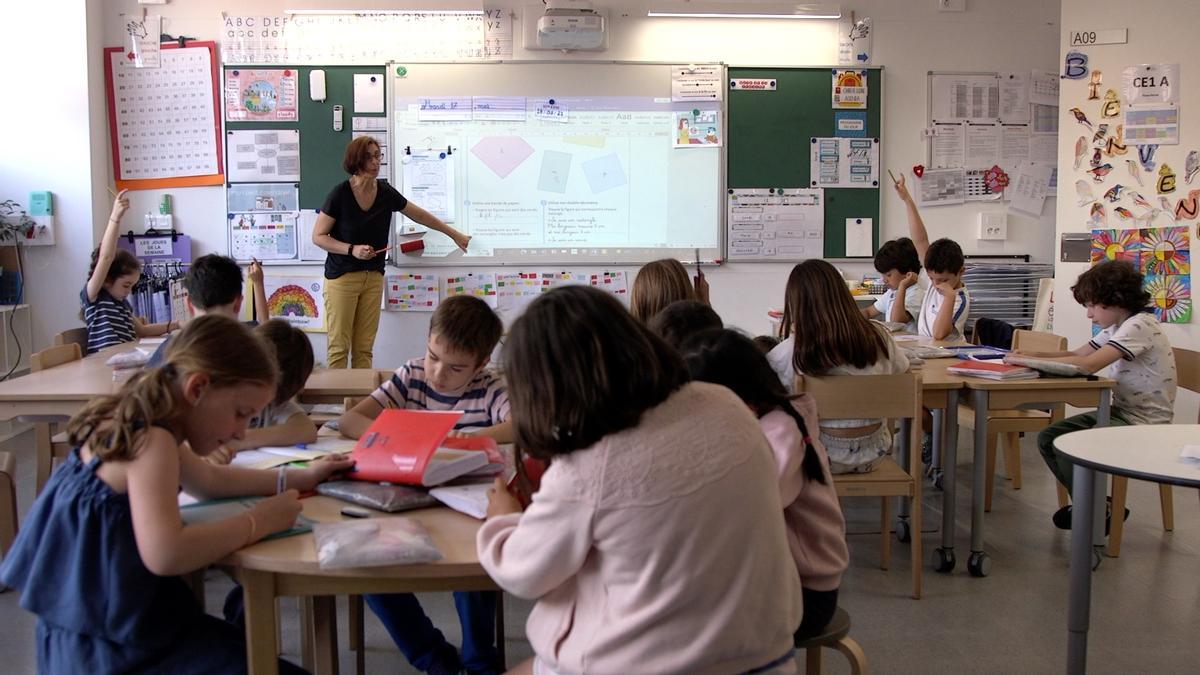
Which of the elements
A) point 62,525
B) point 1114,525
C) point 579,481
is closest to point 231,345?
point 62,525

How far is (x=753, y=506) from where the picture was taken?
128cm

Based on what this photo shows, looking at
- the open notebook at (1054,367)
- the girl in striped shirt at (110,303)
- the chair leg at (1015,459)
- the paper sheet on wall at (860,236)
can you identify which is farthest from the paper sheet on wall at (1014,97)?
the girl in striped shirt at (110,303)

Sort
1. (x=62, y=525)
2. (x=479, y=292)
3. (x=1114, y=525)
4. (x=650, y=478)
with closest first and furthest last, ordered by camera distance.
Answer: (x=650, y=478) → (x=62, y=525) → (x=1114, y=525) → (x=479, y=292)

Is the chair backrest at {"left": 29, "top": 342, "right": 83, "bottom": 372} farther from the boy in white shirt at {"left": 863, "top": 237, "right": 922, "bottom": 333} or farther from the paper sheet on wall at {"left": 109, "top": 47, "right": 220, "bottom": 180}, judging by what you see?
the boy in white shirt at {"left": 863, "top": 237, "right": 922, "bottom": 333}

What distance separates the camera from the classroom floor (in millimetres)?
2715

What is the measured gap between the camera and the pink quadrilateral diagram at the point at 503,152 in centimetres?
596

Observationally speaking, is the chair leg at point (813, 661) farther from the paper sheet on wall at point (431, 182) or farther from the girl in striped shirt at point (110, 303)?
the paper sheet on wall at point (431, 182)

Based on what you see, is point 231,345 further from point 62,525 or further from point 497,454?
point 497,454

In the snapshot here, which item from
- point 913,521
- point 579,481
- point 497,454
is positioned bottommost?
point 913,521

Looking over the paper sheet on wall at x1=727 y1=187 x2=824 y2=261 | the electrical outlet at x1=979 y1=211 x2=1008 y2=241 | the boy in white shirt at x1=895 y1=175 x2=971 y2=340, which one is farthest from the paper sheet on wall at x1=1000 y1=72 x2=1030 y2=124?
the boy in white shirt at x1=895 y1=175 x2=971 y2=340

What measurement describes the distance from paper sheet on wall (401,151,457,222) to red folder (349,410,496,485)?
166 inches

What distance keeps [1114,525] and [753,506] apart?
2.82m

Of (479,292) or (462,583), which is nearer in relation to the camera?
(462,583)

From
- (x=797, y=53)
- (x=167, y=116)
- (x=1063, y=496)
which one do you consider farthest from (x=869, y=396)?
(x=167, y=116)
